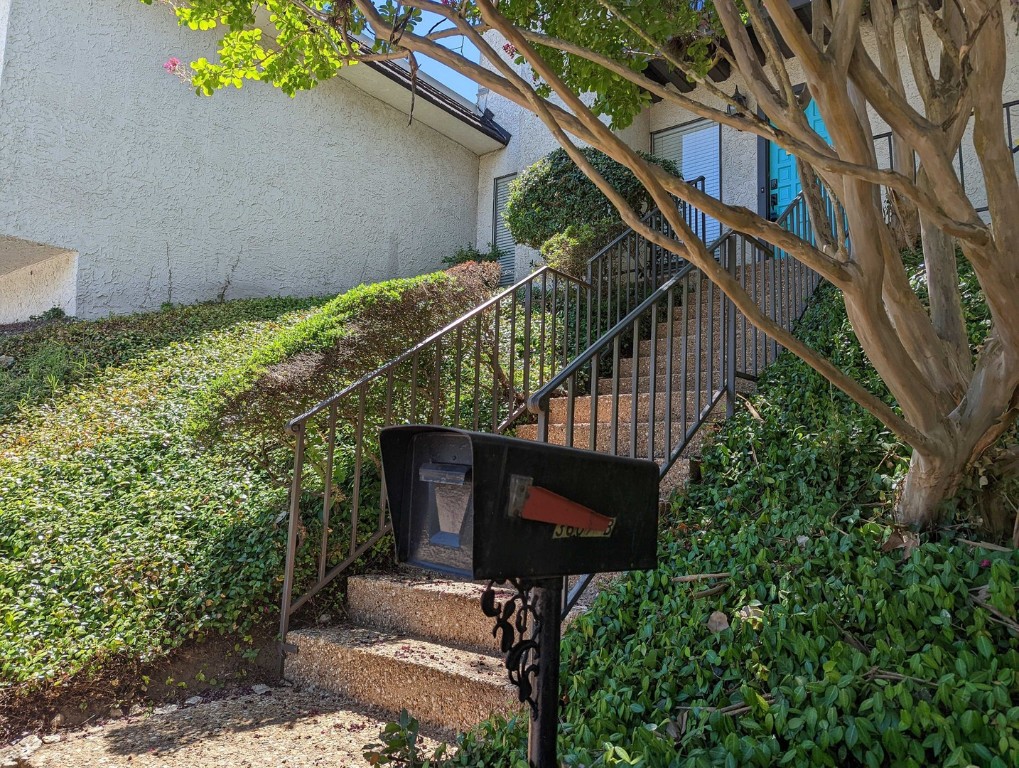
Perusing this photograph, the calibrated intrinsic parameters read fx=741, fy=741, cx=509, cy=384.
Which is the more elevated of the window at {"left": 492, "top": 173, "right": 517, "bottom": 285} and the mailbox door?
the window at {"left": 492, "top": 173, "right": 517, "bottom": 285}

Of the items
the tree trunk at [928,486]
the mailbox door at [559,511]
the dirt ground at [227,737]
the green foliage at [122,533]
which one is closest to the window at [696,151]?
the green foliage at [122,533]

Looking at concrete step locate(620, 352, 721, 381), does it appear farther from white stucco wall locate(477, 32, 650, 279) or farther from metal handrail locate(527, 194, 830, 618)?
white stucco wall locate(477, 32, 650, 279)

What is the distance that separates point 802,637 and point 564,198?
6146 mm

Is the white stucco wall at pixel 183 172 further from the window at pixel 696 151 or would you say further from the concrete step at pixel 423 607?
the concrete step at pixel 423 607

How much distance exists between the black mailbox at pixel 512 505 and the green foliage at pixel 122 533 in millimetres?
2663

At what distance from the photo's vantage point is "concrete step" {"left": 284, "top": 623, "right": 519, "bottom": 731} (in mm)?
2832

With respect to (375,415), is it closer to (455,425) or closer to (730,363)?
(455,425)

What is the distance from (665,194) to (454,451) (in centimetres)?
133

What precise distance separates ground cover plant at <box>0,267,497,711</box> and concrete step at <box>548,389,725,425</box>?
104 centimetres

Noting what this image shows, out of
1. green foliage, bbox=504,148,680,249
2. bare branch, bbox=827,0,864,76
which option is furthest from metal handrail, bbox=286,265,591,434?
green foliage, bbox=504,148,680,249

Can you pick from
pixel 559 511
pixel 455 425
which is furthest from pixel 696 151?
pixel 559 511

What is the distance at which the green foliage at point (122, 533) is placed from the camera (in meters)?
3.62

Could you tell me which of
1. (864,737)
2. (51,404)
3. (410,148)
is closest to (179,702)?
(864,737)

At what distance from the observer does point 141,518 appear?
14.5 feet
